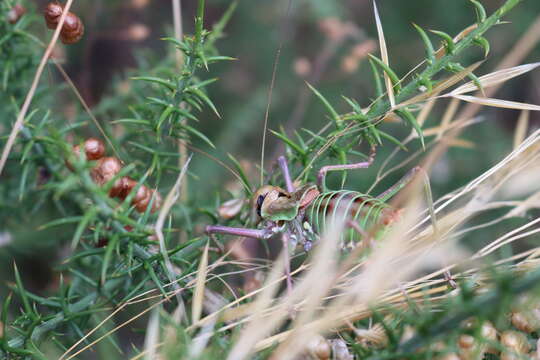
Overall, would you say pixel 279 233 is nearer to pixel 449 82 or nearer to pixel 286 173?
pixel 286 173

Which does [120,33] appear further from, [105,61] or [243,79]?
[243,79]

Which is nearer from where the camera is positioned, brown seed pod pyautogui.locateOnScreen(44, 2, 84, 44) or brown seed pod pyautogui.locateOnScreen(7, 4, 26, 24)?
brown seed pod pyautogui.locateOnScreen(44, 2, 84, 44)

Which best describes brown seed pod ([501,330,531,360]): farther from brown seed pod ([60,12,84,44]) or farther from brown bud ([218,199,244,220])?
brown seed pod ([60,12,84,44])

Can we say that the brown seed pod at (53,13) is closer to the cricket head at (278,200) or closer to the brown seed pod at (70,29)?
the brown seed pod at (70,29)

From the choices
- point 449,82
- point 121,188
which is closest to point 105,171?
point 121,188

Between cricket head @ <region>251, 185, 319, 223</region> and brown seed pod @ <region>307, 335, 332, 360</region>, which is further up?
cricket head @ <region>251, 185, 319, 223</region>

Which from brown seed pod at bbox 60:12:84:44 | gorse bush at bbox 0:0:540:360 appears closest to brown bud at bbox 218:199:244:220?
gorse bush at bbox 0:0:540:360

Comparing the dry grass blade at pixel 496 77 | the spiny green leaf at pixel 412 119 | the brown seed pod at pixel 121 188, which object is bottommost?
the brown seed pod at pixel 121 188

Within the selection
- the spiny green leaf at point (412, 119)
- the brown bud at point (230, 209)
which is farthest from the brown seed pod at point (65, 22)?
the spiny green leaf at point (412, 119)

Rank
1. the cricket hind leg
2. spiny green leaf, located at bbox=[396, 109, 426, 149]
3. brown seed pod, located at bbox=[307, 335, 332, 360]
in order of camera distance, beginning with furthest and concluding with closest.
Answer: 1. the cricket hind leg
2. spiny green leaf, located at bbox=[396, 109, 426, 149]
3. brown seed pod, located at bbox=[307, 335, 332, 360]
